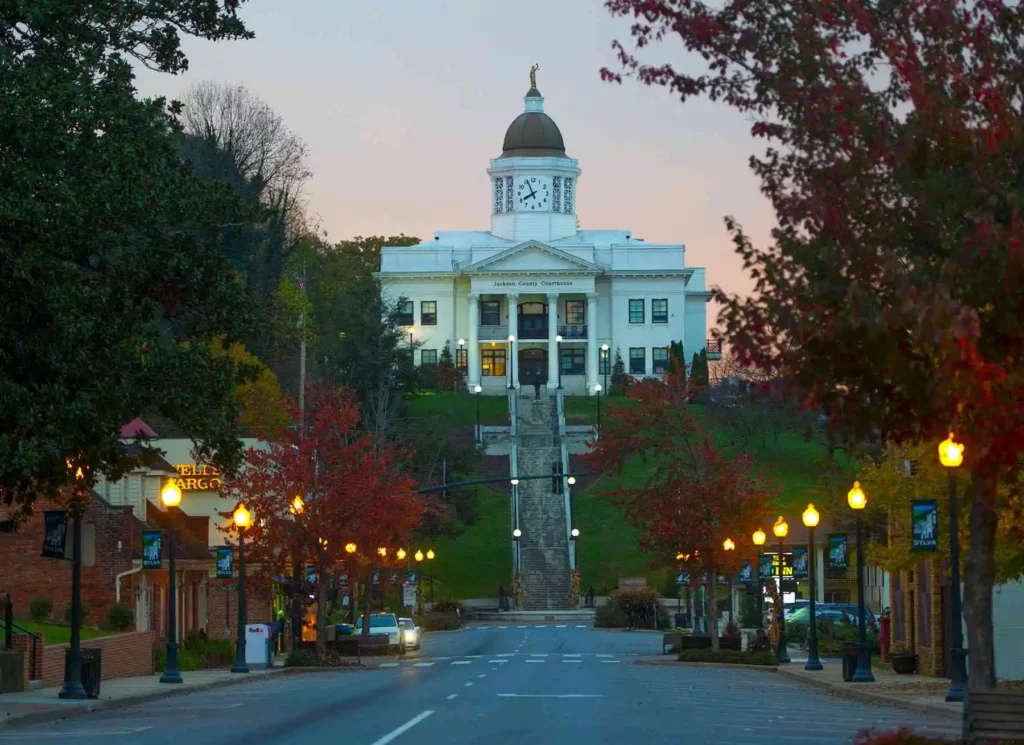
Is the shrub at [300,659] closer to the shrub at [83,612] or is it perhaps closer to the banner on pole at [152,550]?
the shrub at [83,612]

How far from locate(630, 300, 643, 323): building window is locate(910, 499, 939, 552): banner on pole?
10586 cm

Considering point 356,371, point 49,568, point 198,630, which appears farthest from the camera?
point 356,371

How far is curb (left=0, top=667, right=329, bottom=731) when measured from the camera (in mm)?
25453

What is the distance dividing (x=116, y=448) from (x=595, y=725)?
7.70 meters

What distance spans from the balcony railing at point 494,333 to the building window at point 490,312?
1.54 ft

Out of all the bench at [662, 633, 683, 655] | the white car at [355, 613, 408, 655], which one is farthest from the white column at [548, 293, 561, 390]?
the bench at [662, 633, 683, 655]

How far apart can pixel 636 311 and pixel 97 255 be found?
378 feet

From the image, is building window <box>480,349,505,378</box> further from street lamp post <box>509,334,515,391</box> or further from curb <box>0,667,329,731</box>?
curb <box>0,667,329,731</box>

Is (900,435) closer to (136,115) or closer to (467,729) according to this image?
(467,729)

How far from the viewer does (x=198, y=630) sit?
52781mm

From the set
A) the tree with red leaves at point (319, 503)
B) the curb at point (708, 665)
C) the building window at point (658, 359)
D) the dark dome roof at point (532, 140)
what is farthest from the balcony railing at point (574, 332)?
the curb at point (708, 665)

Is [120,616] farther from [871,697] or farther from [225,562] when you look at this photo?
[871,697]

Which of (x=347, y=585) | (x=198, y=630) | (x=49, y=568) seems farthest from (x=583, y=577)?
(x=49, y=568)

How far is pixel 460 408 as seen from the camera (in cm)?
12138
